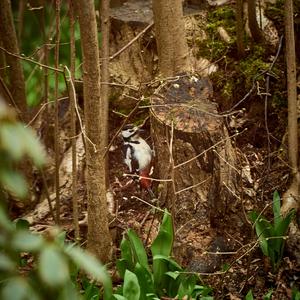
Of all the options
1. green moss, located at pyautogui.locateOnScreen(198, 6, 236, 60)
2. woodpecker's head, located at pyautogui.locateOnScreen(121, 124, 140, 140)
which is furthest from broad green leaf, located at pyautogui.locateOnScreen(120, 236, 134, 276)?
green moss, located at pyautogui.locateOnScreen(198, 6, 236, 60)

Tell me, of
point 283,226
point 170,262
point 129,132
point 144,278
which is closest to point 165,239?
point 170,262

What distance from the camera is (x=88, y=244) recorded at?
11.9 feet

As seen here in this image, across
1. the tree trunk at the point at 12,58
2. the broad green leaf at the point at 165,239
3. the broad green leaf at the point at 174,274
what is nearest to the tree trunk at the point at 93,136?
the broad green leaf at the point at 165,239

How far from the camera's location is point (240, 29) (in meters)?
4.41

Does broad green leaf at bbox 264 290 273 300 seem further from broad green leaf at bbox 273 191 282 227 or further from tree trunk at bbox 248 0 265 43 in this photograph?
tree trunk at bbox 248 0 265 43

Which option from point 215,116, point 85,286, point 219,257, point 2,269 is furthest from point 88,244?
point 2,269

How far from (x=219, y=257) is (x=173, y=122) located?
906 mm

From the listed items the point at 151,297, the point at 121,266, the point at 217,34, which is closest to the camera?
the point at 151,297

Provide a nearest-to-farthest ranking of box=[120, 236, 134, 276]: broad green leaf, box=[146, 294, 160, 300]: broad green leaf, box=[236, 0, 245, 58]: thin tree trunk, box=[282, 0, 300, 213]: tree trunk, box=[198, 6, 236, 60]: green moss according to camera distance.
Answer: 1. box=[146, 294, 160, 300]: broad green leaf
2. box=[120, 236, 134, 276]: broad green leaf
3. box=[282, 0, 300, 213]: tree trunk
4. box=[236, 0, 245, 58]: thin tree trunk
5. box=[198, 6, 236, 60]: green moss

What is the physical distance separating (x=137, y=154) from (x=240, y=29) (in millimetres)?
1213

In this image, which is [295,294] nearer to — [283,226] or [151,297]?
[283,226]

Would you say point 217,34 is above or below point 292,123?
above

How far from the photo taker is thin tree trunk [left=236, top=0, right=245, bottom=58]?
432 cm

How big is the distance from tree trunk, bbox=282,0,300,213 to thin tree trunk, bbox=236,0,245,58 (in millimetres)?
650
